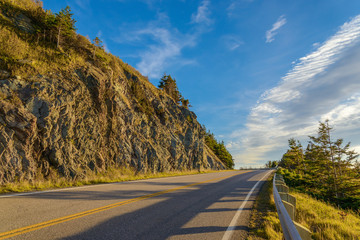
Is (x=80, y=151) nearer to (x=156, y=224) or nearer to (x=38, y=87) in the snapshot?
(x=38, y=87)

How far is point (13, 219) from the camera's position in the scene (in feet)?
13.8

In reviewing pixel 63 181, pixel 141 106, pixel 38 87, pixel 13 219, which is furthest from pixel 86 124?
pixel 13 219

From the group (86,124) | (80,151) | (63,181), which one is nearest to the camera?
(63,181)

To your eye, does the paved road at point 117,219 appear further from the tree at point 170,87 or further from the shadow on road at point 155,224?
the tree at point 170,87

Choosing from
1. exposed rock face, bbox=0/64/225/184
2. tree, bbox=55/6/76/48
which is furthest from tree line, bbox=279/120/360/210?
tree, bbox=55/6/76/48

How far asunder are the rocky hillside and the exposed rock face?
0.14 feet

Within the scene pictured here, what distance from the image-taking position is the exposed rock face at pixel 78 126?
32.2ft

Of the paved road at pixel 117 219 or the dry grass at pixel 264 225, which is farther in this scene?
the dry grass at pixel 264 225

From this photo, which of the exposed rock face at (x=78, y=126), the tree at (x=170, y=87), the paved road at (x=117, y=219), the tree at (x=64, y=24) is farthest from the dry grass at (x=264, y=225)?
the tree at (x=170, y=87)

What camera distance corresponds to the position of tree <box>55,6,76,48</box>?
54.7 feet

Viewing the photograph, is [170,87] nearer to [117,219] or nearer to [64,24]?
[64,24]

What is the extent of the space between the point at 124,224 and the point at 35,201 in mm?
3743

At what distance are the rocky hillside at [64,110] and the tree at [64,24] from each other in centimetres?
71

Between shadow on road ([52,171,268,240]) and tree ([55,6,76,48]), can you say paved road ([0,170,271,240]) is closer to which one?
shadow on road ([52,171,268,240])
